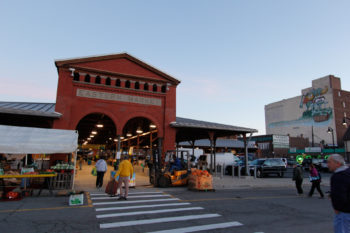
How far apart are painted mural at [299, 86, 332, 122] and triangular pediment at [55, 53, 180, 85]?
79844 millimetres

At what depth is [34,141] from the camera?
11.1 meters

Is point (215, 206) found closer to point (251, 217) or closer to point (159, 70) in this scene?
point (251, 217)

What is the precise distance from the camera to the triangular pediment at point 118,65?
686 inches

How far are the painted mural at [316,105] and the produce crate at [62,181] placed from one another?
292ft

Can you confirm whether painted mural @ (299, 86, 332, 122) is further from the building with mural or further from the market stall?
the market stall

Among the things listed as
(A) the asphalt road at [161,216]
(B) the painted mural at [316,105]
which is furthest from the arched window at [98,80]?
(B) the painted mural at [316,105]

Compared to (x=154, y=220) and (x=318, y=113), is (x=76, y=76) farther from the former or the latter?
(x=318, y=113)

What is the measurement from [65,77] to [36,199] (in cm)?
985

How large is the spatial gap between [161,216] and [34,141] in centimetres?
768

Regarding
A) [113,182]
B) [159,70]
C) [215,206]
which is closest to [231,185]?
[215,206]

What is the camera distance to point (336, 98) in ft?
259

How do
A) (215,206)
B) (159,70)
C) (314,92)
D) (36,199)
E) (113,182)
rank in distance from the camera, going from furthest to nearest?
(314,92), (159,70), (113,182), (36,199), (215,206)

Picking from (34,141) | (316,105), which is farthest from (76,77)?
(316,105)

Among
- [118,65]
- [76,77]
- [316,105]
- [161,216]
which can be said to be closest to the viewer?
[161,216]
